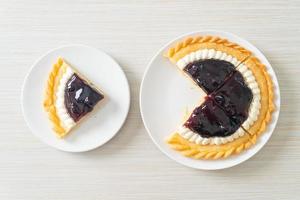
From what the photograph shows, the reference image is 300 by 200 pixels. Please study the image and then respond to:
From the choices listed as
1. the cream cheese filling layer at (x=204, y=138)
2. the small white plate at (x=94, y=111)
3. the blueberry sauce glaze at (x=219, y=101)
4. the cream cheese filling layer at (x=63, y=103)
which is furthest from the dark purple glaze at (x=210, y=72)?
the cream cheese filling layer at (x=63, y=103)

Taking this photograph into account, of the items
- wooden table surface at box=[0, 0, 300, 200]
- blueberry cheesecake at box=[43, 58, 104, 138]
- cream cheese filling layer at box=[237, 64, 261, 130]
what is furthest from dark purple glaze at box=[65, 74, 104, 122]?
cream cheese filling layer at box=[237, 64, 261, 130]

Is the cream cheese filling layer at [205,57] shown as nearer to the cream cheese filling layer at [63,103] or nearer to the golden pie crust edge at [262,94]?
the golden pie crust edge at [262,94]

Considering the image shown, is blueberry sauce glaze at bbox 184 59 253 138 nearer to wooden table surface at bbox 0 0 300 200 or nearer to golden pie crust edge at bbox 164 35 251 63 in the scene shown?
golden pie crust edge at bbox 164 35 251 63

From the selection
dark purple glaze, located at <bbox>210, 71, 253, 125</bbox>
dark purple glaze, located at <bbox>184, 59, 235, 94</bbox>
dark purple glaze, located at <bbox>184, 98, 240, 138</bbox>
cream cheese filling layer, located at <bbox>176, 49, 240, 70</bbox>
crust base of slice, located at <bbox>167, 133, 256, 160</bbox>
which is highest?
cream cheese filling layer, located at <bbox>176, 49, 240, 70</bbox>

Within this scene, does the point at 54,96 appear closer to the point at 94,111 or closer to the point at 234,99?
the point at 94,111

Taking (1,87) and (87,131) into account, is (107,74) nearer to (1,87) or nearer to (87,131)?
(87,131)

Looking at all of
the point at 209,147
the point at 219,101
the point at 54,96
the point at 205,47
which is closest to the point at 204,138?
the point at 209,147
